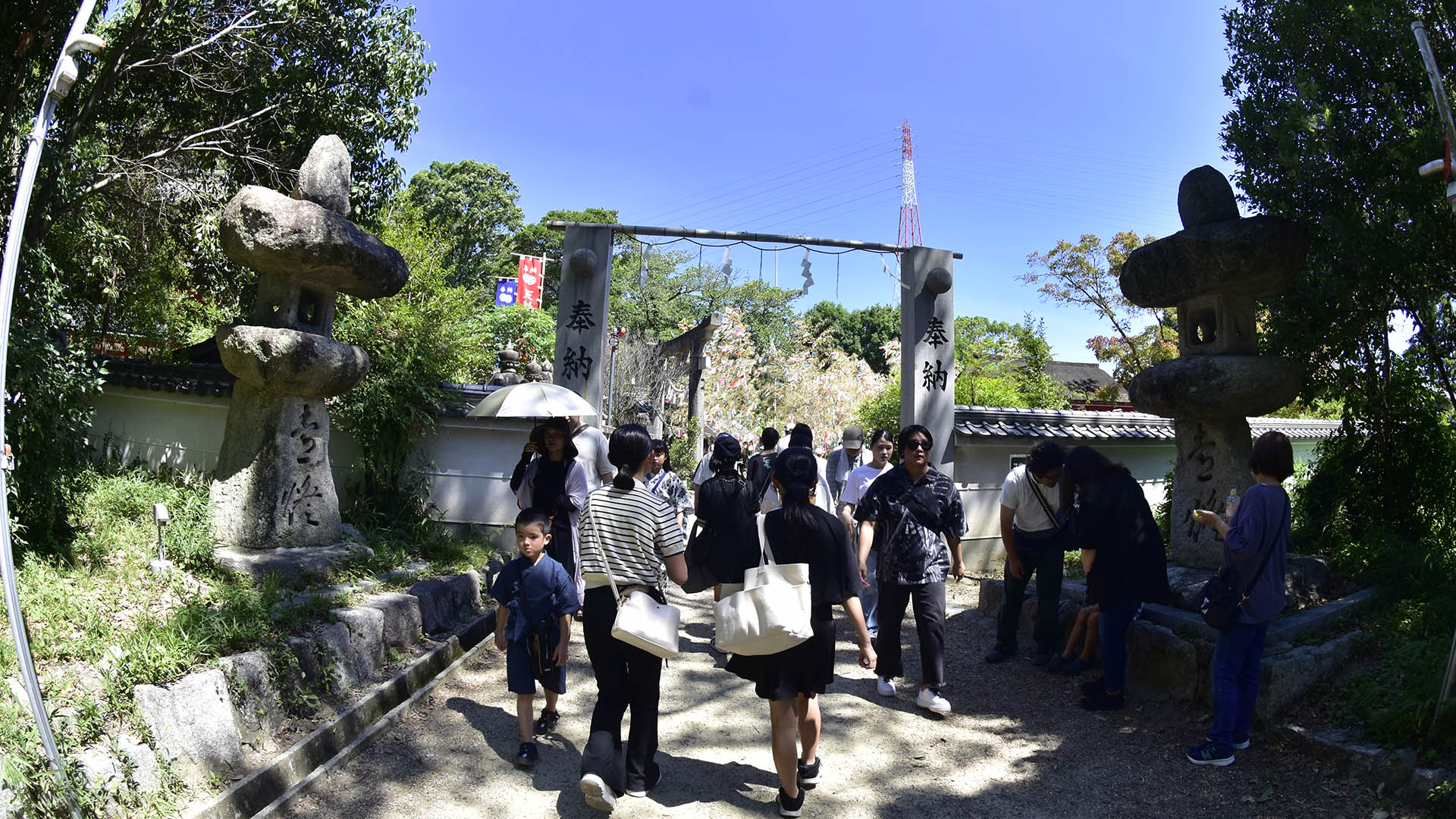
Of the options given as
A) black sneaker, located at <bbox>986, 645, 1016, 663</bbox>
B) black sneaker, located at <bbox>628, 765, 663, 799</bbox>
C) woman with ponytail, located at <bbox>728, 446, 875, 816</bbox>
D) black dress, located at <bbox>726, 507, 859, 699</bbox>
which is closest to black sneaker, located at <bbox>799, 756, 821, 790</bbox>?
woman with ponytail, located at <bbox>728, 446, 875, 816</bbox>

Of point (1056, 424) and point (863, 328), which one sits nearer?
point (1056, 424)

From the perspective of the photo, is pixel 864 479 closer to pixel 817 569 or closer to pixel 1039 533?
pixel 1039 533

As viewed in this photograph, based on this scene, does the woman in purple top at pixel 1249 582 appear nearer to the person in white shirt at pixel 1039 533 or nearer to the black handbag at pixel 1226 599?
the black handbag at pixel 1226 599

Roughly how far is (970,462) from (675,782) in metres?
8.43

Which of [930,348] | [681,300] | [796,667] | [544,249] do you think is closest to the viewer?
[796,667]

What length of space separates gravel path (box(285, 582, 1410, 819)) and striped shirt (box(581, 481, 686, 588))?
1.28m

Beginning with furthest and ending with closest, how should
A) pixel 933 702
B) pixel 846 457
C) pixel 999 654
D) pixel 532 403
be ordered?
pixel 846 457 → pixel 532 403 → pixel 999 654 → pixel 933 702

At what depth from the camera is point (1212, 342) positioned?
7.06 metres

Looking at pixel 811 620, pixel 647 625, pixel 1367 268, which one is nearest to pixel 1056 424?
pixel 1367 268

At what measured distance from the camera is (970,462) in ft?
39.9

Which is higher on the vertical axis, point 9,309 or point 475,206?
point 475,206

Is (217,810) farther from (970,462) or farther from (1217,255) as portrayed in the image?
(970,462)

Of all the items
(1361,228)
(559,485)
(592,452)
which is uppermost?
(1361,228)

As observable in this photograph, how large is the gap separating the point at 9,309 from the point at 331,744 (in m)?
2.94
